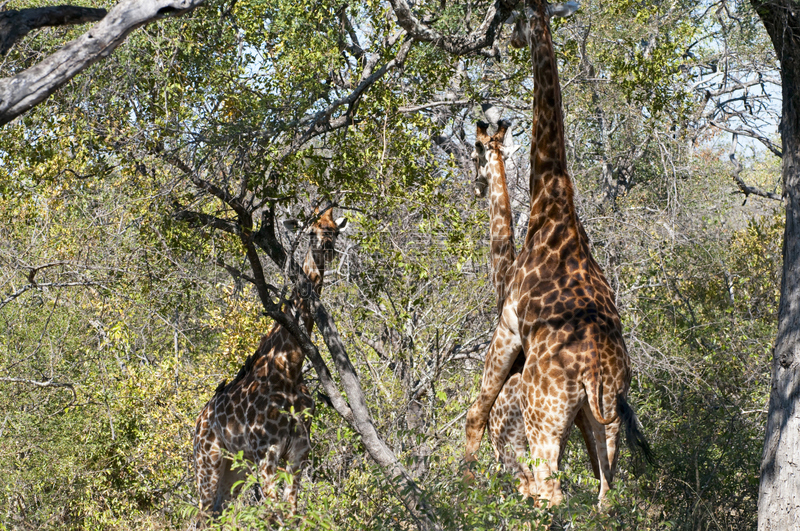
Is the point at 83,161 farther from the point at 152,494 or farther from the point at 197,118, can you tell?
the point at 152,494

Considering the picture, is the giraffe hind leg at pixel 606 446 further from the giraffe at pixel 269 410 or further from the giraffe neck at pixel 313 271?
the giraffe neck at pixel 313 271

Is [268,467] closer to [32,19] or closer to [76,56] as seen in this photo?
[76,56]

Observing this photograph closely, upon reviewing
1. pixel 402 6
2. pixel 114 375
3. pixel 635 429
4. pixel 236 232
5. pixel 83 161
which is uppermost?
pixel 402 6

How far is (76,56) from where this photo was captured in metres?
3.56

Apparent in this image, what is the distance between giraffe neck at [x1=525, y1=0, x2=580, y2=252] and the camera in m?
5.57

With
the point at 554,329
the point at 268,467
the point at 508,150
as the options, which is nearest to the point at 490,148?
the point at 508,150

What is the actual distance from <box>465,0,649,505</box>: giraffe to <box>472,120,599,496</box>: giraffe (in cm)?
15

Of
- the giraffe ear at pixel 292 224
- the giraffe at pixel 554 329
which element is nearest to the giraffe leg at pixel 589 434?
the giraffe at pixel 554 329

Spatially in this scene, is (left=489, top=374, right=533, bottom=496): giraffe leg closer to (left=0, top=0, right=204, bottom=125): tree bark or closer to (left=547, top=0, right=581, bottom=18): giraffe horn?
(left=547, top=0, right=581, bottom=18): giraffe horn

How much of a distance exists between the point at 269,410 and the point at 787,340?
13.1 ft

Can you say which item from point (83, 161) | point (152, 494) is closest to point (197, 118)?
point (83, 161)

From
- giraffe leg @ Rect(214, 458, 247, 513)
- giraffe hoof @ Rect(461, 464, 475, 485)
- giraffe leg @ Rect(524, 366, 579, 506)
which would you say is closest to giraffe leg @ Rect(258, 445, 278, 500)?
giraffe leg @ Rect(214, 458, 247, 513)

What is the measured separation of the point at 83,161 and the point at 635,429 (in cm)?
478

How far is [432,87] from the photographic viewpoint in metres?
7.11
